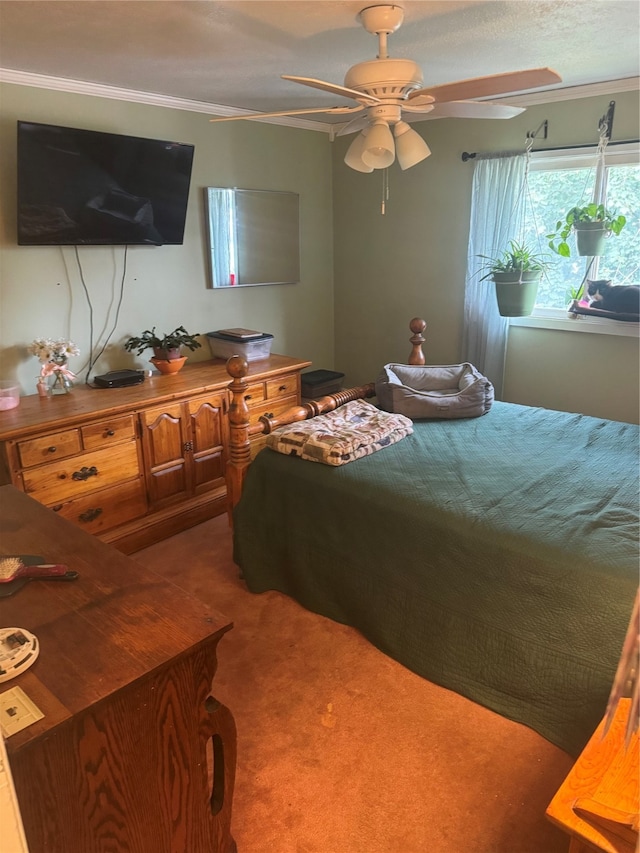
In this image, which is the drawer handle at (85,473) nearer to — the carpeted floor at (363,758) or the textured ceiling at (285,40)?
the carpeted floor at (363,758)

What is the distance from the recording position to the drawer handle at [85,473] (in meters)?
2.85

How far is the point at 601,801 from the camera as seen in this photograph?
1.19 metres

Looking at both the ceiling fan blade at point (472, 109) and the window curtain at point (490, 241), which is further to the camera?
the window curtain at point (490, 241)

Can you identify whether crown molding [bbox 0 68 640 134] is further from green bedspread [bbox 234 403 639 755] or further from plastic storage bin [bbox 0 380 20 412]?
green bedspread [bbox 234 403 639 755]

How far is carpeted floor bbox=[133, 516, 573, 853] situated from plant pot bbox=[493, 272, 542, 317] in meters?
2.12

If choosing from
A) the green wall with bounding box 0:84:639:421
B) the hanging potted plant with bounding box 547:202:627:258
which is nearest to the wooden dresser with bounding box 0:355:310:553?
the green wall with bounding box 0:84:639:421

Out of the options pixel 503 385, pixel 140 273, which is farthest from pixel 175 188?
pixel 503 385

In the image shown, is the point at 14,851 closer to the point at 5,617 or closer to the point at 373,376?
the point at 5,617

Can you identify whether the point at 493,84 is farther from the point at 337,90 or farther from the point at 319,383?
the point at 319,383

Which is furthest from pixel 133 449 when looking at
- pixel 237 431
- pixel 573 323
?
pixel 573 323

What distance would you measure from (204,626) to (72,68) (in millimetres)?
2761

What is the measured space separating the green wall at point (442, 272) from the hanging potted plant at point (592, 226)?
0.45m

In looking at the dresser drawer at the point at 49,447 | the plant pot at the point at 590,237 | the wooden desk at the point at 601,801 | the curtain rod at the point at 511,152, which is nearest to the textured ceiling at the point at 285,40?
the curtain rod at the point at 511,152

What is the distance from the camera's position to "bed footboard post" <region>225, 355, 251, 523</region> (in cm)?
276
